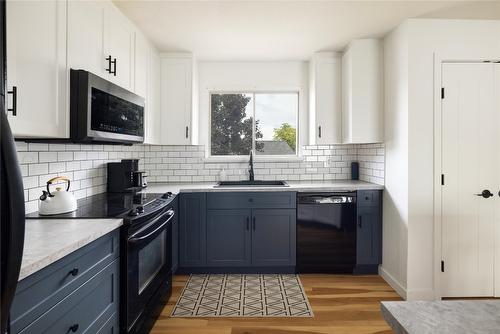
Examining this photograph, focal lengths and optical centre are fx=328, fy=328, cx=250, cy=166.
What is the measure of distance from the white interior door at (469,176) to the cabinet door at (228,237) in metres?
1.79

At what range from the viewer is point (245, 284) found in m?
3.13

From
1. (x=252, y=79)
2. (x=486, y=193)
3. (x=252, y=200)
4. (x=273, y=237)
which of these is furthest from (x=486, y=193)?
(x=252, y=79)

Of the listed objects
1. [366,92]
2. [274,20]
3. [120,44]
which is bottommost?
[366,92]

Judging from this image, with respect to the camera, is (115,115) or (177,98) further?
(177,98)

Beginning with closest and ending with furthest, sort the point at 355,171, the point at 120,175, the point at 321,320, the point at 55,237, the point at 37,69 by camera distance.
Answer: the point at 55,237 → the point at 37,69 → the point at 321,320 → the point at 120,175 → the point at 355,171

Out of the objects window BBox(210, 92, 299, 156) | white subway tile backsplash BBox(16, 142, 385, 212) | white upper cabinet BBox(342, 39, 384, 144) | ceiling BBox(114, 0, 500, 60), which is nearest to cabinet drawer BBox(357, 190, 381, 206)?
white subway tile backsplash BBox(16, 142, 385, 212)

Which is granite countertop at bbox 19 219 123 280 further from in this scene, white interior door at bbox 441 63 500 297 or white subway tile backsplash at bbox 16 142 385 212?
white interior door at bbox 441 63 500 297

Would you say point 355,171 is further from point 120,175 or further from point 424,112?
point 120,175

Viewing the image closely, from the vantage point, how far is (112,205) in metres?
2.26

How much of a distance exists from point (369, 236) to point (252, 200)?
1.26 metres

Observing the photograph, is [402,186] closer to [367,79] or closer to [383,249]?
[383,249]

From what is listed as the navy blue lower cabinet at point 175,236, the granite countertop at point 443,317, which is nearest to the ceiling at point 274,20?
the navy blue lower cabinet at point 175,236

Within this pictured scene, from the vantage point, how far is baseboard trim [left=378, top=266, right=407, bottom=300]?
286cm

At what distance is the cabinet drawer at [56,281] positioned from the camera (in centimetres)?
105
